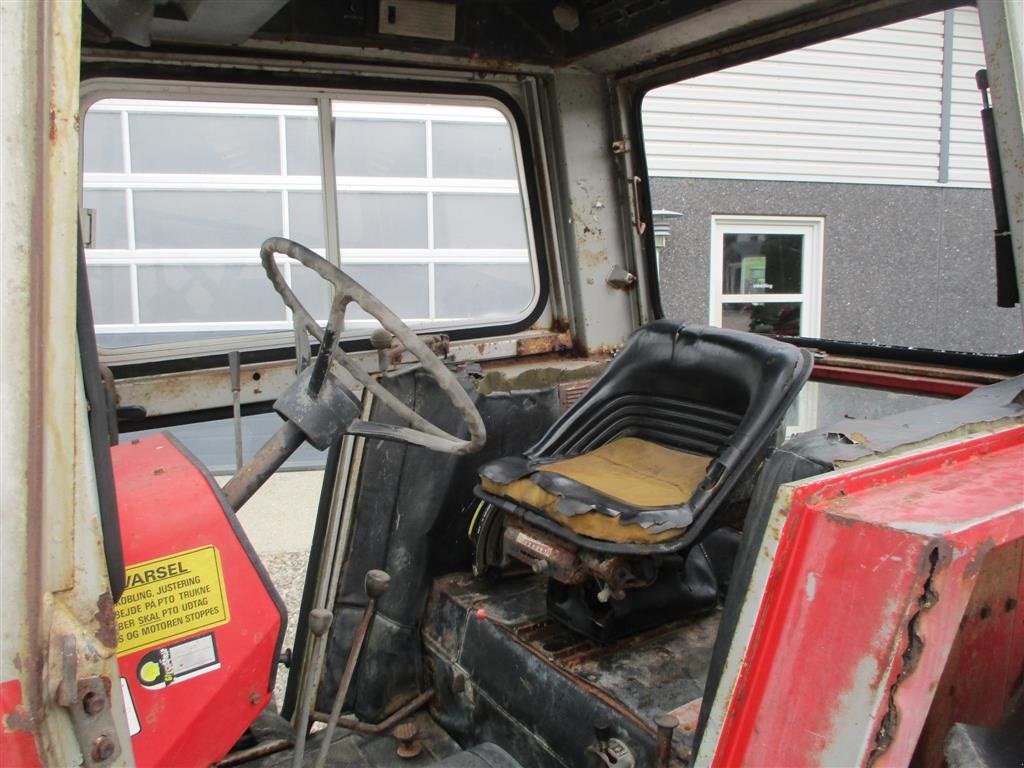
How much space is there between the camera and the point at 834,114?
332cm

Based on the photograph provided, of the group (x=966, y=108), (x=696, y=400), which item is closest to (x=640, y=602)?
(x=696, y=400)

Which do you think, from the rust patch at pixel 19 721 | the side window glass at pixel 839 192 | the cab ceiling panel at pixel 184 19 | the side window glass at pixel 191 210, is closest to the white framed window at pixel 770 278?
the side window glass at pixel 839 192

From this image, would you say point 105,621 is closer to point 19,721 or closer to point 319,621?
point 19,721

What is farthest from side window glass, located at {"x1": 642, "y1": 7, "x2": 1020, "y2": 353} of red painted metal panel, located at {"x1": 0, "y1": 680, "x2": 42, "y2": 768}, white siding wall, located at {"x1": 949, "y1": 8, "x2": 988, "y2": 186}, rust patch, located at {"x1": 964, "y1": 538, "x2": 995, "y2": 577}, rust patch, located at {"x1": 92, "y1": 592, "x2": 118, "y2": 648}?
red painted metal panel, located at {"x1": 0, "y1": 680, "x2": 42, "y2": 768}

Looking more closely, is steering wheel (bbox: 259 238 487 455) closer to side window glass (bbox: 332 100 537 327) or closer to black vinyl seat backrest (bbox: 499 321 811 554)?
black vinyl seat backrest (bbox: 499 321 811 554)

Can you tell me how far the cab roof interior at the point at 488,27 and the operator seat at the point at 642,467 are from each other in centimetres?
77

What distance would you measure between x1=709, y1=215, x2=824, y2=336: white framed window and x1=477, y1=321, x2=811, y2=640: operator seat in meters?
0.76

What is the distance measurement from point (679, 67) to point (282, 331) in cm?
137

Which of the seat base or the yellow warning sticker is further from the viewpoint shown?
the seat base

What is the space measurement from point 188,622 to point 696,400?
1.41m

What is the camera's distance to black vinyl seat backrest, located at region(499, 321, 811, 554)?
1.89 m

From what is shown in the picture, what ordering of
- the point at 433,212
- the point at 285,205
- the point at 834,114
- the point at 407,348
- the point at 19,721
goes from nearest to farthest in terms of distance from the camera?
1. the point at 19,721
2. the point at 407,348
3. the point at 285,205
4. the point at 433,212
5. the point at 834,114

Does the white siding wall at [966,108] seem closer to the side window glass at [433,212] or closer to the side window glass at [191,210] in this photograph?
the side window glass at [433,212]

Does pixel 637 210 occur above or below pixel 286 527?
above
